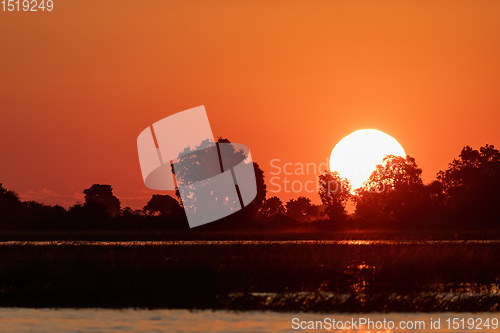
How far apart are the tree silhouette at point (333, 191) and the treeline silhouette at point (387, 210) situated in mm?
441

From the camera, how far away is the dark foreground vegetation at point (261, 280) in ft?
99.6

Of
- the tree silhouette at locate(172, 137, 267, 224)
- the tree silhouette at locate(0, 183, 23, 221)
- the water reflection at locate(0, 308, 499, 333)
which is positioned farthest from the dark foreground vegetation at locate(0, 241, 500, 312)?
the tree silhouette at locate(0, 183, 23, 221)

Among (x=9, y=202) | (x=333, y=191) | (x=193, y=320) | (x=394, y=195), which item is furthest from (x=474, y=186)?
(x=193, y=320)

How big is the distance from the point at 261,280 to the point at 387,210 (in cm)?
9492

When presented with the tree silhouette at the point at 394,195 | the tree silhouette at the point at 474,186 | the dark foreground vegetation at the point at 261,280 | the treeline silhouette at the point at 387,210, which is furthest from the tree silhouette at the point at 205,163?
→ the dark foreground vegetation at the point at 261,280

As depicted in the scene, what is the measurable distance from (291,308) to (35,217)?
10155cm

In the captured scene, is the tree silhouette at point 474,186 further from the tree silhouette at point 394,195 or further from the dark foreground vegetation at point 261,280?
the dark foreground vegetation at point 261,280

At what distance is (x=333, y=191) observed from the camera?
154 m

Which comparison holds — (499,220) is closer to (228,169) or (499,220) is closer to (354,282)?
(228,169)

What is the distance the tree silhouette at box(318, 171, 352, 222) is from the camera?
15025 cm

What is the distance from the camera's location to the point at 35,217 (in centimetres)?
12494

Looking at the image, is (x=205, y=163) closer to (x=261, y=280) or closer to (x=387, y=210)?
(x=387, y=210)

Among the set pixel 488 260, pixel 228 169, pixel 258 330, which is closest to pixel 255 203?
pixel 228 169

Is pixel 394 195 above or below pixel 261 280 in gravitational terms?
below
